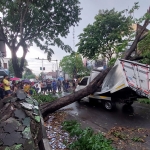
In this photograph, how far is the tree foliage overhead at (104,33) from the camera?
1201 centimetres

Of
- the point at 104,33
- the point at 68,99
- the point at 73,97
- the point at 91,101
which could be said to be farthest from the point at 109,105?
the point at 104,33

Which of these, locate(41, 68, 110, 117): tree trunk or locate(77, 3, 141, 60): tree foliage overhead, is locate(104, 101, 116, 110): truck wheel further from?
locate(77, 3, 141, 60): tree foliage overhead

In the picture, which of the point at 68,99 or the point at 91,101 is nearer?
the point at 68,99

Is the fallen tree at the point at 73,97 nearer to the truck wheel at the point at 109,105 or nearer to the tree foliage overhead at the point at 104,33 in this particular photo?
the truck wheel at the point at 109,105

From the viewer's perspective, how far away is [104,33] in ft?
41.1

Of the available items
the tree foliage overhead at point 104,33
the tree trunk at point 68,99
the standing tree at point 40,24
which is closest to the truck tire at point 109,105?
the tree trunk at point 68,99

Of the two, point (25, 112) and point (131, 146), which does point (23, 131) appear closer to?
point (25, 112)

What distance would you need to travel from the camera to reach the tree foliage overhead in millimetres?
12009

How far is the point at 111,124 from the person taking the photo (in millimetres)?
6301

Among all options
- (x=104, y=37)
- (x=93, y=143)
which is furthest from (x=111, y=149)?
(x=104, y=37)

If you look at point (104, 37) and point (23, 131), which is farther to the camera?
point (104, 37)

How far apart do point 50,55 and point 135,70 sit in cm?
1004

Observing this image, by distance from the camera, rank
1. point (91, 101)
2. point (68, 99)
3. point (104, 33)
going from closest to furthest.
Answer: point (68, 99) → point (91, 101) → point (104, 33)

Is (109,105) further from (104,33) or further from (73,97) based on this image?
(104,33)
